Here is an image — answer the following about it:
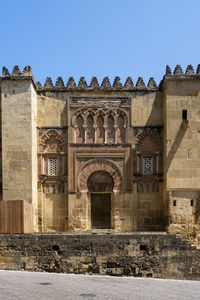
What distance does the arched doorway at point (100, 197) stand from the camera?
1484 cm

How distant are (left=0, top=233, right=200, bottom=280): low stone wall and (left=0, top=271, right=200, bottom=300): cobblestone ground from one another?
1.71 meters

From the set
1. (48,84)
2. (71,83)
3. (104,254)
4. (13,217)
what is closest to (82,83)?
(71,83)

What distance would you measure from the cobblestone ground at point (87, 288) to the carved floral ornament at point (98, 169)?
535 cm

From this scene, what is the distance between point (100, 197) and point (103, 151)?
162cm

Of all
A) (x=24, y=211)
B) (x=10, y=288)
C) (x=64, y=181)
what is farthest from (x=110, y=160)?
(x=10, y=288)

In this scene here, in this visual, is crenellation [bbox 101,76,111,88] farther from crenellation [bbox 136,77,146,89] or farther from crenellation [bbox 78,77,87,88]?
crenellation [bbox 136,77,146,89]

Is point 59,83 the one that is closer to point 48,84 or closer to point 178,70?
point 48,84

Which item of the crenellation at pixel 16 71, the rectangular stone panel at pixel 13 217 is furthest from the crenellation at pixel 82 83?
the rectangular stone panel at pixel 13 217

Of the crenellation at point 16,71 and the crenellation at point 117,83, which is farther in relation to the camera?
the crenellation at point 117,83

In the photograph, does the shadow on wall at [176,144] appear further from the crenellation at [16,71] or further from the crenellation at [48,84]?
the crenellation at [16,71]

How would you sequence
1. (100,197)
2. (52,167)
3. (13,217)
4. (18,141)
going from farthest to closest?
(52,167)
(100,197)
(18,141)
(13,217)

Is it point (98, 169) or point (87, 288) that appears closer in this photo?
point (87, 288)

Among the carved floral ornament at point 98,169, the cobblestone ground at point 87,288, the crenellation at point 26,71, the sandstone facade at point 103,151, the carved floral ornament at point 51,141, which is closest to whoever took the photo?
the cobblestone ground at point 87,288

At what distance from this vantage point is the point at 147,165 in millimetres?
15086
